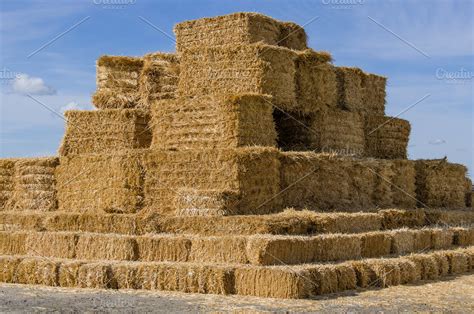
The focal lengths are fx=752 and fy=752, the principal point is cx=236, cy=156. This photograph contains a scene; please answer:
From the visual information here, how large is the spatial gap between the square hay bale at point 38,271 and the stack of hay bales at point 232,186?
0.10 ft

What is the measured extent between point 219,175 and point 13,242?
15.4 ft

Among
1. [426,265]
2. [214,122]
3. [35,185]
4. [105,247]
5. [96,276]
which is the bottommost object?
[96,276]

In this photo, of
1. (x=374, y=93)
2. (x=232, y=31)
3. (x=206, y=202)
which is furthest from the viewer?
(x=374, y=93)

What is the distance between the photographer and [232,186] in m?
14.5

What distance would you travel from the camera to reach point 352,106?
63.8 ft

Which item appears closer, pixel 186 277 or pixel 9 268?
pixel 186 277

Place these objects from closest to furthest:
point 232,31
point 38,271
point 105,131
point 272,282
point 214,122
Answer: point 272,282 < point 38,271 < point 214,122 < point 105,131 < point 232,31

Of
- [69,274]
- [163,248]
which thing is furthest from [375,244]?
[69,274]

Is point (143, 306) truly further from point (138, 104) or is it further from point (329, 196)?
point (138, 104)

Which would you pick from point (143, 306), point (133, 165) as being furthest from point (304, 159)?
point (143, 306)

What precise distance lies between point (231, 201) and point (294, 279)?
286cm

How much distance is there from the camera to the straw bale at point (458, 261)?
52.4ft

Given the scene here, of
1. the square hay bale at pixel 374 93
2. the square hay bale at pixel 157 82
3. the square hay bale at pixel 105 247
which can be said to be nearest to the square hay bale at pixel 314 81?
the square hay bale at pixel 374 93

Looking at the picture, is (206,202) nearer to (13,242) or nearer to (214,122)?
(214,122)
